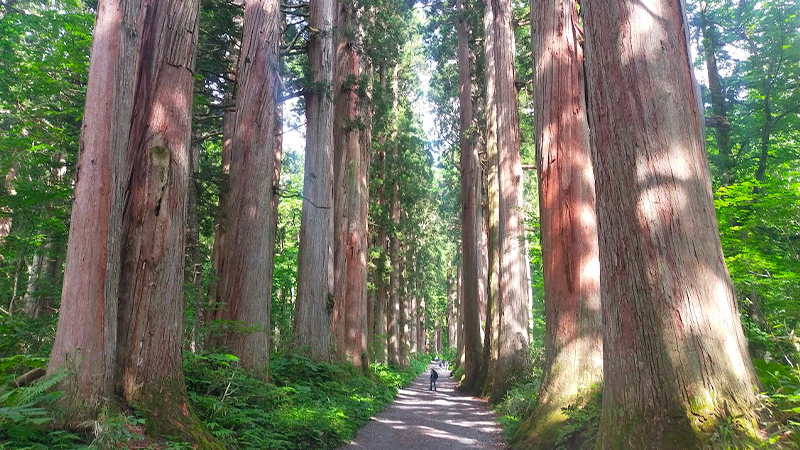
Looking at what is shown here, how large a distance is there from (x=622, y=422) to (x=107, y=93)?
517 centimetres

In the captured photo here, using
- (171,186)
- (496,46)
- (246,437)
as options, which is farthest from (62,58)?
(496,46)

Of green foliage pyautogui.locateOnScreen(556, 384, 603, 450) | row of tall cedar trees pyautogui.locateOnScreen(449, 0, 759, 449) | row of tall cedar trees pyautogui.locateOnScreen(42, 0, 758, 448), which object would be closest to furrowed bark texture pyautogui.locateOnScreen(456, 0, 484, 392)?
row of tall cedar trees pyautogui.locateOnScreen(42, 0, 758, 448)

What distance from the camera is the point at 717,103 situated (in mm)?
12906

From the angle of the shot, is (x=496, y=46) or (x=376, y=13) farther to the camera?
(x=376, y=13)

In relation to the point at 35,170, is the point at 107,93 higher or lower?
lower

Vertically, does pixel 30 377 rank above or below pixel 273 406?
above

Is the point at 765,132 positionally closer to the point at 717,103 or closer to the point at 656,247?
the point at 717,103

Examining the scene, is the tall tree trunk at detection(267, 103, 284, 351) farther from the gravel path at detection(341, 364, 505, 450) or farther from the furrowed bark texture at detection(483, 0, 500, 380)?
the furrowed bark texture at detection(483, 0, 500, 380)

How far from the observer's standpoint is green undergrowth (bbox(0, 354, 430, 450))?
11.5ft

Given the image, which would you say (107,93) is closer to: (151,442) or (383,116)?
(151,442)

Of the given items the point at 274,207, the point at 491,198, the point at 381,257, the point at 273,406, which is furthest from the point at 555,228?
the point at 381,257

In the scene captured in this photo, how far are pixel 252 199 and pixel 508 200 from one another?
6.94 m

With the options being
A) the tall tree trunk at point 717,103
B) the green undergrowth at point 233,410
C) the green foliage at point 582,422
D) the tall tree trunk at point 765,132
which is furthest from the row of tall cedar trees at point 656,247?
the tall tree trunk at point 765,132

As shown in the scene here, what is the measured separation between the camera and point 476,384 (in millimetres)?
16422
